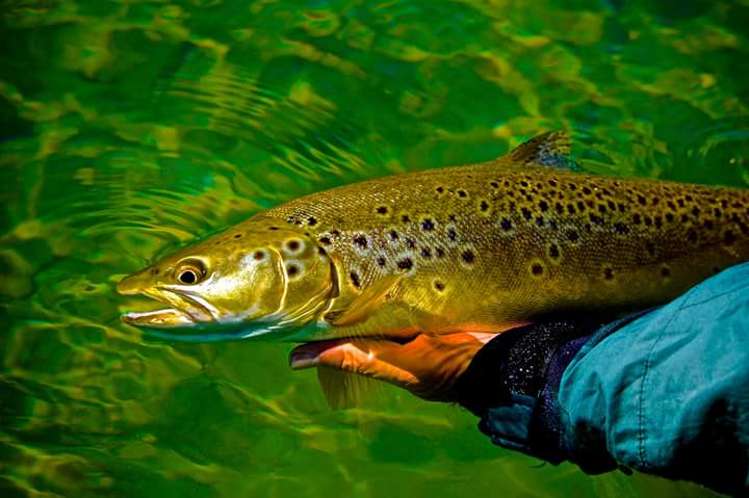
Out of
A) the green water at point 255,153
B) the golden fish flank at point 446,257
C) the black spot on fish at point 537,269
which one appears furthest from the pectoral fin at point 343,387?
the green water at point 255,153

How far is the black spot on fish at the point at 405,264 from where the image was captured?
2523mm

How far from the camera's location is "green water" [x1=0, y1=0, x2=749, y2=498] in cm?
341

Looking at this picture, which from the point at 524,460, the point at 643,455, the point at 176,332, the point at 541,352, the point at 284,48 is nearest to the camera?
the point at 643,455

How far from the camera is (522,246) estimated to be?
260 cm

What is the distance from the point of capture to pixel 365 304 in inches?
96.1

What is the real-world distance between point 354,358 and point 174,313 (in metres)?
0.60

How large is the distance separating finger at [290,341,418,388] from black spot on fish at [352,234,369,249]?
1.07 ft

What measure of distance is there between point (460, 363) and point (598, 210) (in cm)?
77

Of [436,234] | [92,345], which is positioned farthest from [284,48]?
[436,234]

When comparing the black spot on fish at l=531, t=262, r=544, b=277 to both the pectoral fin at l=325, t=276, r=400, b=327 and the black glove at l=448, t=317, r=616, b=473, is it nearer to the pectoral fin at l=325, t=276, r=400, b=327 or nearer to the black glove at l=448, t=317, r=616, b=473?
the black glove at l=448, t=317, r=616, b=473

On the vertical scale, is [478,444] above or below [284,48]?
below

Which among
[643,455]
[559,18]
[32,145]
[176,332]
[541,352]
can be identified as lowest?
[32,145]

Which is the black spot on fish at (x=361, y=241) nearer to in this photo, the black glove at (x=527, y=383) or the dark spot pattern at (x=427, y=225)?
the dark spot pattern at (x=427, y=225)

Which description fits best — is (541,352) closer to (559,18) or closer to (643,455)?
(643,455)
